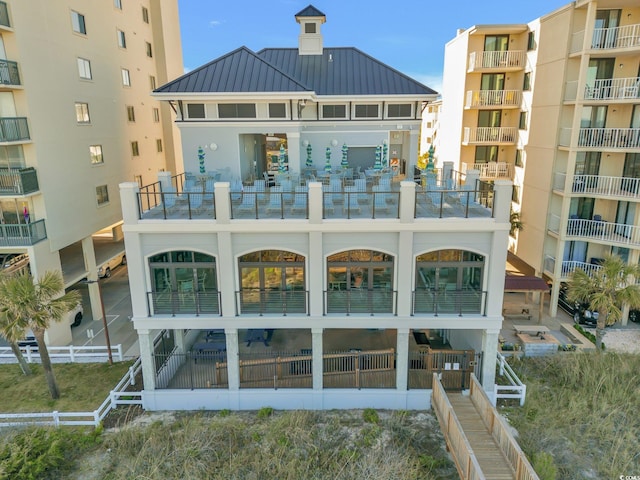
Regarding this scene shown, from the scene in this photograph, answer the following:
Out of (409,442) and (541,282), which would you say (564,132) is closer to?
(541,282)

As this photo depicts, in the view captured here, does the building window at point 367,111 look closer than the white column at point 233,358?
No

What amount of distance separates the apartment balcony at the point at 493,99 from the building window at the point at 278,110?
566 inches

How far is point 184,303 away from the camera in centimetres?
1527

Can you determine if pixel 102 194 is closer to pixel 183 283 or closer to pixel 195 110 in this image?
pixel 195 110

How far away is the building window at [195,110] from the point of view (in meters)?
18.7

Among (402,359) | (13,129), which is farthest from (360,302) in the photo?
(13,129)

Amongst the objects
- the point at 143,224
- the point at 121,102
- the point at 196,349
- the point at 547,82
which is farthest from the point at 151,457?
the point at 547,82

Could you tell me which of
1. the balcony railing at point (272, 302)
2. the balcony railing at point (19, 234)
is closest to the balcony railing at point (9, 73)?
the balcony railing at point (19, 234)

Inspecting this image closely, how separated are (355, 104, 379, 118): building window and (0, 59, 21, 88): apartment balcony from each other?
14734 mm

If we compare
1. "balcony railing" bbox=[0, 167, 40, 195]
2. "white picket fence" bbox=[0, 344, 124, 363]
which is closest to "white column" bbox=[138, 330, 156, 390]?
"white picket fence" bbox=[0, 344, 124, 363]

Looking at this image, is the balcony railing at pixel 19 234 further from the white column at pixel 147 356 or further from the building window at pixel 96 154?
the white column at pixel 147 356

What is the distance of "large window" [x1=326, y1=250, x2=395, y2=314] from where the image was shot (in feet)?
49.4

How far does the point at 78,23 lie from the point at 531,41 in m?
25.0

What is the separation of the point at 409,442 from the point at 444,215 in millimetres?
7526
